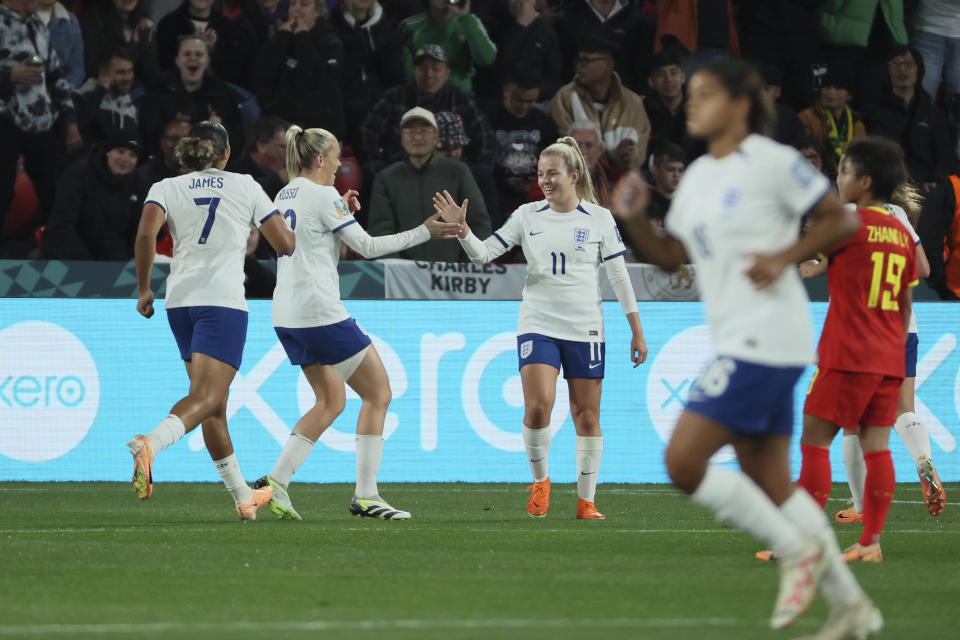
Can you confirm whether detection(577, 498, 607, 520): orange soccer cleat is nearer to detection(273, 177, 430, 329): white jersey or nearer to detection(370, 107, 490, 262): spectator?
detection(273, 177, 430, 329): white jersey

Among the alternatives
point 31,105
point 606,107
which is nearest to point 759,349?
point 31,105

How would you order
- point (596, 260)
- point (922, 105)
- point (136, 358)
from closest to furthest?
point (596, 260), point (136, 358), point (922, 105)

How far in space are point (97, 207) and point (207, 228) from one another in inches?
208

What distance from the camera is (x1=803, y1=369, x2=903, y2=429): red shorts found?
21.3 ft

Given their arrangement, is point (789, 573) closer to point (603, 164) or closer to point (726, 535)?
point (726, 535)

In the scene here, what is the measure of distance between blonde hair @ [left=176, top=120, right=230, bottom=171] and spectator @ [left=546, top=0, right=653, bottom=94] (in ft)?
29.3

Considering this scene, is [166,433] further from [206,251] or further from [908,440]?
[908,440]

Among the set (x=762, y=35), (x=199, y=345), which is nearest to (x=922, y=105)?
(x=762, y=35)

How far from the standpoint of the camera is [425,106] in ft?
48.4

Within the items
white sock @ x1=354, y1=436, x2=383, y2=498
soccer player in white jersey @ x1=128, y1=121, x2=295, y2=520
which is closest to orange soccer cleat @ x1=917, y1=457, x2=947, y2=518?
white sock @ x1=354, y1=436, x2=383, y2=498

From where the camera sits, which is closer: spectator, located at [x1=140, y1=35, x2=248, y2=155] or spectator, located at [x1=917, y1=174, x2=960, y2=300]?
spectator, located at [x1=917, y1=174, x2=960, y2=300]

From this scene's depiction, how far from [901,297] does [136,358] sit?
688 cm

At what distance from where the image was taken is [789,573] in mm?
4383

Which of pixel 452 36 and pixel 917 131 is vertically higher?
pixel 452 36
